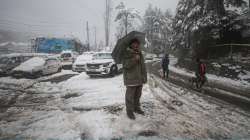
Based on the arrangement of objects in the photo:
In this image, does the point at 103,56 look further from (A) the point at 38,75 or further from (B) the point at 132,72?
(B) the point at 132,72

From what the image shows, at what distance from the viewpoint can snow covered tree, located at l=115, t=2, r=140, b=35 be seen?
5269cm

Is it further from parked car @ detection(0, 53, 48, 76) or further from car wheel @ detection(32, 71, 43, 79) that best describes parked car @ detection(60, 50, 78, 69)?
car wheel @ detection(32, 71, 43, 79)

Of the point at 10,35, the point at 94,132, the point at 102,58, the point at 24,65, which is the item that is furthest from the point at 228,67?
the point at 10,35

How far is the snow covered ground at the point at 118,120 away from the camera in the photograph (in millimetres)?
4727

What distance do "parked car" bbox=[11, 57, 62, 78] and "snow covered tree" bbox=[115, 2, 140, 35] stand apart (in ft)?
116

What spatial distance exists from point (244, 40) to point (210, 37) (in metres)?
2.79

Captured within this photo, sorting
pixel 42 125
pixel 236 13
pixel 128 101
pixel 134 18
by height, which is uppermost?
pixel 134 18

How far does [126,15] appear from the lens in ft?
174

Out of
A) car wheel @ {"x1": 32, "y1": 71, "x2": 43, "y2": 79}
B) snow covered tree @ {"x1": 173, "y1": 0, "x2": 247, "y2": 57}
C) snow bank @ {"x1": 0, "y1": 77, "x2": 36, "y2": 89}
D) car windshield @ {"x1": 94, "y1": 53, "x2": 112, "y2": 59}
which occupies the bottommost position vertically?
snow bank @ {"x1": 0, "y1": 77, "x2": 36, "y2": 89}

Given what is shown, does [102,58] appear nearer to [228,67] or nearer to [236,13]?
[228,67]

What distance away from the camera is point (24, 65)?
16984 millimetres

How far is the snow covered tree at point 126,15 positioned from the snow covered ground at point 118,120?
46349mm

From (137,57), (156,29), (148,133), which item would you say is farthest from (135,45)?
(156,29)

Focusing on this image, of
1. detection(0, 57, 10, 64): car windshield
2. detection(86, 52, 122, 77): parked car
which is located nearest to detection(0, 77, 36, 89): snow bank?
detection(86, 52, 122, 77): parked car
